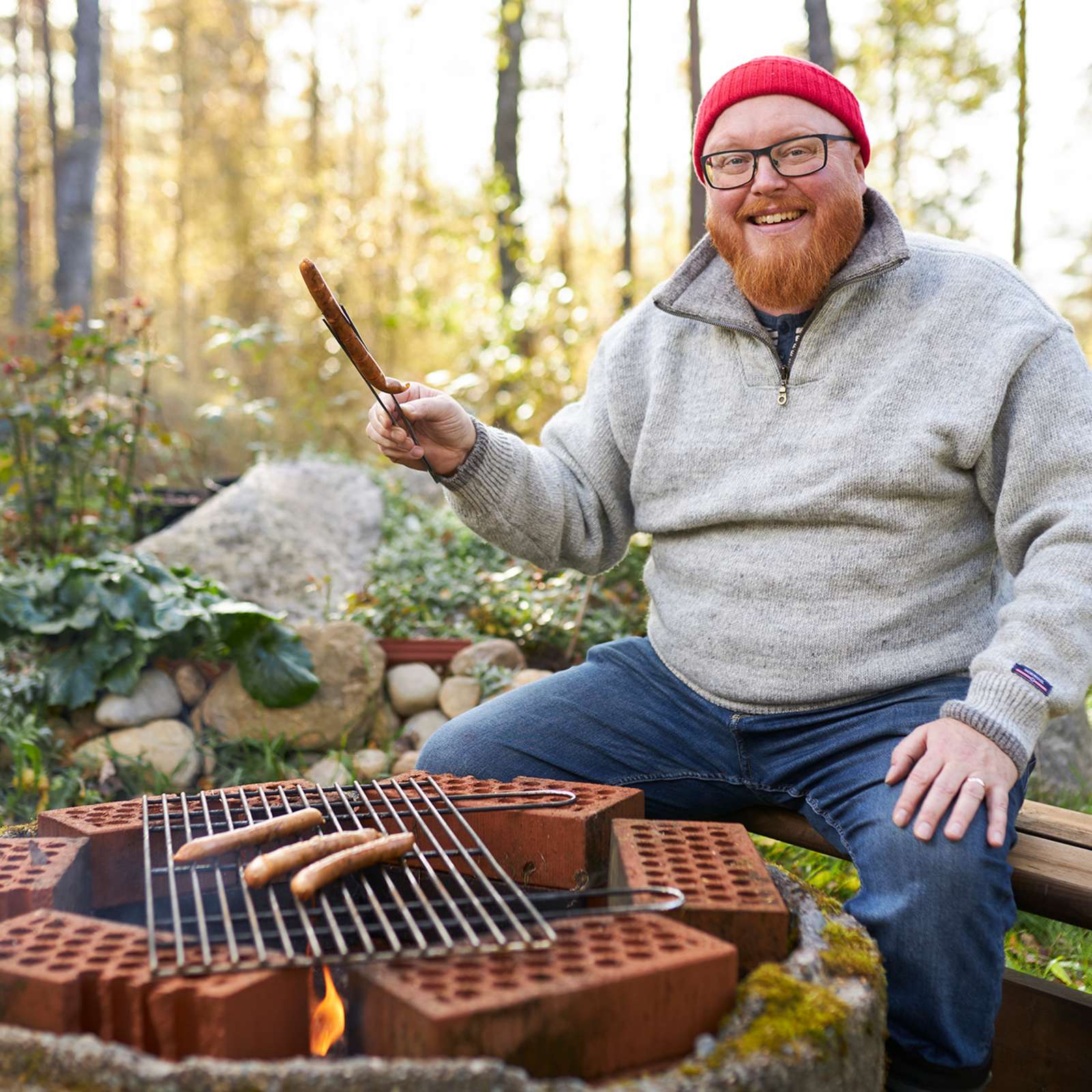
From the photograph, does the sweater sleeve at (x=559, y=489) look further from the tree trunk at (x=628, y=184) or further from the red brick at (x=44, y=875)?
the tree trunk at (x=628, y=184)

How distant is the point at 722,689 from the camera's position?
219cm

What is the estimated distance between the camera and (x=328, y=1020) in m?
1.43

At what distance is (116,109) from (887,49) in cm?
1506

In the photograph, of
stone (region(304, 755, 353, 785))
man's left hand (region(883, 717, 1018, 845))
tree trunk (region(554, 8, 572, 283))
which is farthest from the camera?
tree trunk (region(554, 8, 572, 283))

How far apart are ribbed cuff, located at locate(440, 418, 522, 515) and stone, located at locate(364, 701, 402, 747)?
1.60 m

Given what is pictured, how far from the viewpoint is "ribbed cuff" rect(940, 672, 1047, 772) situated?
172 centimetres

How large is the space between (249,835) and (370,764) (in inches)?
76.5

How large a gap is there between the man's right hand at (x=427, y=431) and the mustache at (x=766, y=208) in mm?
721

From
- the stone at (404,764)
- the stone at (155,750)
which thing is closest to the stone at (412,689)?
the stone at (404,764)

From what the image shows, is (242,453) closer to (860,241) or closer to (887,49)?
(887,49)

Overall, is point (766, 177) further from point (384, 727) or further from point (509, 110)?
point (509, 110)

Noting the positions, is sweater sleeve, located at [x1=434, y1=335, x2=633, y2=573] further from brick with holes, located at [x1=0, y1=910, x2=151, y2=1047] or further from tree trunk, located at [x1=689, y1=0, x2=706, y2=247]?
tree trunk, located at [x1=689, y1=0, x2=706, y2=247]

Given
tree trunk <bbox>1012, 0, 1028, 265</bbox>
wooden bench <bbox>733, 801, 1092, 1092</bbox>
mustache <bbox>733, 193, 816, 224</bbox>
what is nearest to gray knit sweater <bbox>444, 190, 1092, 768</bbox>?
mustache <bbox>733, 193, 816, 224</bbox>

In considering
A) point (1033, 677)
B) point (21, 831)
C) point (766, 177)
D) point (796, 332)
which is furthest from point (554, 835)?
point (766, 177)
